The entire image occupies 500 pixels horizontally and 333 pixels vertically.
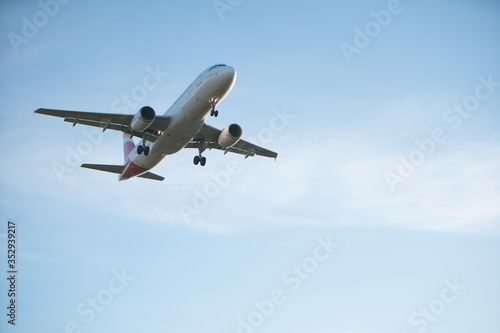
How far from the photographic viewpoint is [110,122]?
42.7 m

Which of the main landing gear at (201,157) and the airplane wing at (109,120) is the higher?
the main landing gear at (201,157)

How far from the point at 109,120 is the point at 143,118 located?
13.7ft

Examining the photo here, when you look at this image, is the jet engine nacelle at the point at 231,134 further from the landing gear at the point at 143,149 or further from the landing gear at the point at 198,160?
the landing gear at the point at 143,149

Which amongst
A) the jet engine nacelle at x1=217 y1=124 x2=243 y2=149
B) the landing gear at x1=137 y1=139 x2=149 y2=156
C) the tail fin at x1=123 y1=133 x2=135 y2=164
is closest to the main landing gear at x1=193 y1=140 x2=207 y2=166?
the jet engine nacelle at x1=217 y1=124 x2=243 y2=149

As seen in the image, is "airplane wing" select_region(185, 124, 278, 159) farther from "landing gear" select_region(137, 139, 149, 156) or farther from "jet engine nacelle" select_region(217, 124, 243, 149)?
"landing gear" select_region(137, 139, 149, 156)

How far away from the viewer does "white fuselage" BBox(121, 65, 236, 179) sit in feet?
123

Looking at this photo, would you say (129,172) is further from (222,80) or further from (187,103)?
(222,80)

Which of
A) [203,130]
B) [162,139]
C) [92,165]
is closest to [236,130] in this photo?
[203,130]

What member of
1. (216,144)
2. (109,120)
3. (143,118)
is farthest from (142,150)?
(216,144)

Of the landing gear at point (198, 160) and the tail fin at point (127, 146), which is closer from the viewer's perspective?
the landing gear at point (198, 160)

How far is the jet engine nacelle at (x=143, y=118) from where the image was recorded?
39.6 m

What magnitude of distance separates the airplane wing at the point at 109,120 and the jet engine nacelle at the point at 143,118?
63cm

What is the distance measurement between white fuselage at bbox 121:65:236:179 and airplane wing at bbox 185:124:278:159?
4181mm

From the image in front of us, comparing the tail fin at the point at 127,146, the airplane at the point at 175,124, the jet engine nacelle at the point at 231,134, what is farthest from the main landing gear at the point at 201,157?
the tail fin at the point at 127,146
